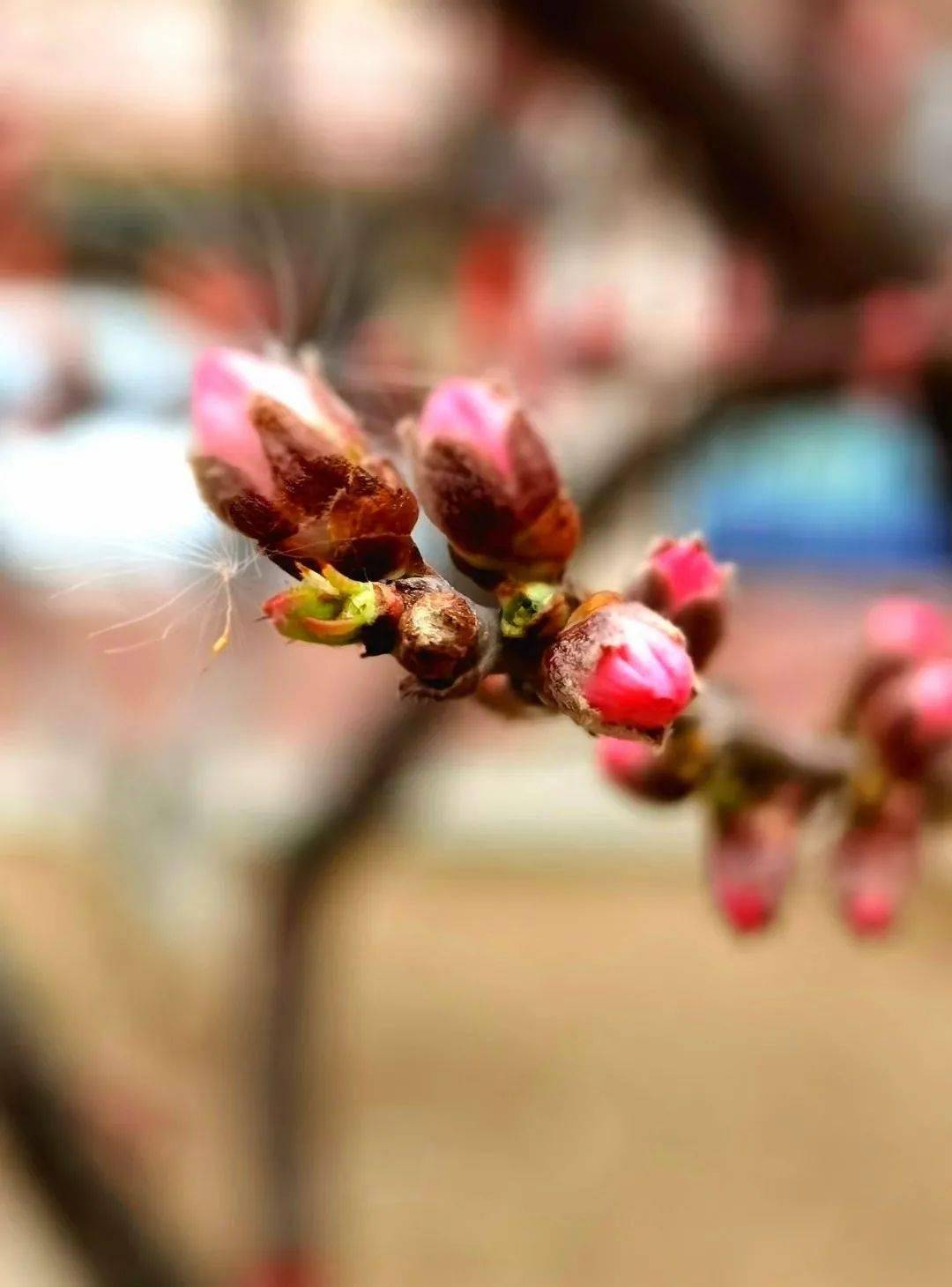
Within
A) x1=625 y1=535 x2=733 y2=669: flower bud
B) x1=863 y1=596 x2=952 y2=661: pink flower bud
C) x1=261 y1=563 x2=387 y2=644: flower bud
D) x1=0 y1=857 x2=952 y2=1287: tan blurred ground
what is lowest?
x1=0 y1=857 x2=952 y2=1287: tan blurred ground

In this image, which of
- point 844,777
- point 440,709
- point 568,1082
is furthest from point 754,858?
point 568,1082

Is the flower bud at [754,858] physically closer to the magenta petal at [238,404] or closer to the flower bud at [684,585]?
the flower bud at [684,585]

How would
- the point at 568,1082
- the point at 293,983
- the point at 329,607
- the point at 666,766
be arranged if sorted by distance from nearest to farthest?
the point at 329,607 → the point at 666,766 → the point at 293,983 → the point at 568,1082

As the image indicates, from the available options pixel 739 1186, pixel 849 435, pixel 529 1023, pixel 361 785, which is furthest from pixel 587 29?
pixel 529 1023

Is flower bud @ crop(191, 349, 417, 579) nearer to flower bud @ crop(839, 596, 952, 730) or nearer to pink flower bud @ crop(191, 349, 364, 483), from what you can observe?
pink flower bud @ crop(191, 349, 364, 483)

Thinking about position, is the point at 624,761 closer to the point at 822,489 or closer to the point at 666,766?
the point at 666,766

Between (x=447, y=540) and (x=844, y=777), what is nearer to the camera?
(x=447, y=540)

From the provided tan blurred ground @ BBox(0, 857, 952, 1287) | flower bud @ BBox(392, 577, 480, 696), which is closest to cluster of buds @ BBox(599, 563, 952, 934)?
flower bud @ BBox(392, 577, 480, 696)
